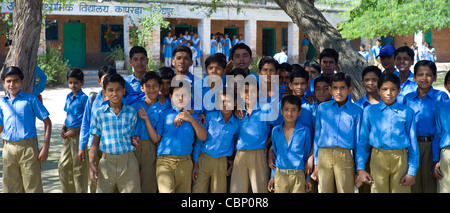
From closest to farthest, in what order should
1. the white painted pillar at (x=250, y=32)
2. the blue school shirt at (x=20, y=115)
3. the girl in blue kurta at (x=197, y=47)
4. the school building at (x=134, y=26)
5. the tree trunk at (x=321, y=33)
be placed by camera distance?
the blue school shirt at (x=20, y=115) → the tree trunk at (x=321, y=33) → the school building at (x=134, y=26) → the girl in blue kurta at (x=197, y=47) → the white painted pillar at (x=250, y=32)

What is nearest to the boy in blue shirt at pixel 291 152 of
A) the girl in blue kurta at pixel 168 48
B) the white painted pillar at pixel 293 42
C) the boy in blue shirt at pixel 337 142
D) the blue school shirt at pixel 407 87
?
the boy in blue shirt at pixel 337 142

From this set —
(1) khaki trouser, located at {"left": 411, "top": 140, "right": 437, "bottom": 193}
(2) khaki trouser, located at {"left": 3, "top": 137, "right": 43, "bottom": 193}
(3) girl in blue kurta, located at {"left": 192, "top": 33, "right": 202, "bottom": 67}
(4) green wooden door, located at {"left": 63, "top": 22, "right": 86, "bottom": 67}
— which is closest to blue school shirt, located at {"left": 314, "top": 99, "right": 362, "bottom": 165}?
(1) khaki trouser, located at {"left": 411, "top": 140, "right": 437, "bottom": 193}

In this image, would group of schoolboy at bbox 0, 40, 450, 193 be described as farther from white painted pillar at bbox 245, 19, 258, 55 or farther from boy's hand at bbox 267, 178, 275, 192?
white painted pillar at bbox 245, 19, 258, 55

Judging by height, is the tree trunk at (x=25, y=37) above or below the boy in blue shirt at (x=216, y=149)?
above

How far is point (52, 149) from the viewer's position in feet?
25.6

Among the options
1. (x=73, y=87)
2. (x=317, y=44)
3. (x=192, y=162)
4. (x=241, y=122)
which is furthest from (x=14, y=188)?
(x=317, y=44)

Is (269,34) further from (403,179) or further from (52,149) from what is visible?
(403,179)

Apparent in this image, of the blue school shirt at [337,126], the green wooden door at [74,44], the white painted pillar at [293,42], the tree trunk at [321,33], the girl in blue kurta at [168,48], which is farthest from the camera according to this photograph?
the white painted pillar at [293,42]

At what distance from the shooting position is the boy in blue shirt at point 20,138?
427 cm

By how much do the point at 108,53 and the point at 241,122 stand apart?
18.0 meters

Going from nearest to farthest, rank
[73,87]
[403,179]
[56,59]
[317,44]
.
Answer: [403,179]
[73,87]
[317,44]
[56,59]

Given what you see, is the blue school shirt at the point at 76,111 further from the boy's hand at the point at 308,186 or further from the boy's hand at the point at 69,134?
the boy's hand at the point at 308,186

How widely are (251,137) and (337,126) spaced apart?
68 cm

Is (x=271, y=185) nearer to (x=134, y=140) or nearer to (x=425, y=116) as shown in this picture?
(x=134, y=140)
